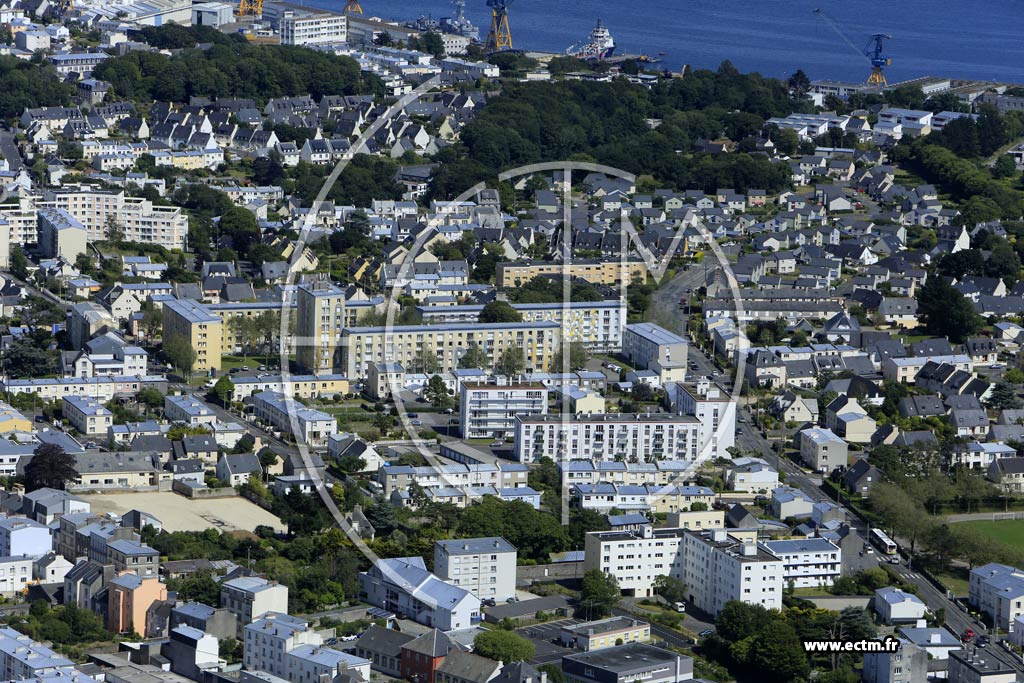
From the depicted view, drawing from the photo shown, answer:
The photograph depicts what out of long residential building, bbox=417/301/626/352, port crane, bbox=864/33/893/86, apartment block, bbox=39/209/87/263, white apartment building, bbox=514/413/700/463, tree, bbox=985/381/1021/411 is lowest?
white apartment building, bbox=514/413/700/463

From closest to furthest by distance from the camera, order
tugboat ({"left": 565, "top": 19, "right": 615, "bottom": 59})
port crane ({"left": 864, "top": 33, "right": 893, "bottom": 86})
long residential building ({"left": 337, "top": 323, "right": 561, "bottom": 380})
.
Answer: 1. long residential building ({"left": 337, "top": 323, "right": 561, "bottom": 380})
2. port crane ({"left": 864, "top": 33, "right": 893, "bottom": 86})
3. tugboat ({"left": 565, "top": 19, "right": 615, "bottom": 59})

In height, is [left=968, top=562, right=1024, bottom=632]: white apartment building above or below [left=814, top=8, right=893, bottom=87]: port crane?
below

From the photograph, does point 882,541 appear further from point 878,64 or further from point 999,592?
point 878,64

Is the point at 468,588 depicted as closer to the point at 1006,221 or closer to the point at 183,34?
the point at 1006,221

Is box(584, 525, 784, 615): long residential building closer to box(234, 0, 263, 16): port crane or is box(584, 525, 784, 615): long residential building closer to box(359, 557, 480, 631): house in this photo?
box(359, 557, 480, 631): house

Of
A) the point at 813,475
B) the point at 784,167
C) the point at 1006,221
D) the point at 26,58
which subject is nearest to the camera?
the point at 813,475

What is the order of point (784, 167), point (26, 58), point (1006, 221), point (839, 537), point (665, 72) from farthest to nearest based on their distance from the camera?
1. point (665, 72)
2. point (26, 58)
3. point (784, 167)
4. point (1006, 221)
5. point (839, 537)

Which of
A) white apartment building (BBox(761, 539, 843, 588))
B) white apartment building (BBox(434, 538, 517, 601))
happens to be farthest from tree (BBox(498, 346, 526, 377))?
white apartment building (BBox(434, 538, 517, 601))

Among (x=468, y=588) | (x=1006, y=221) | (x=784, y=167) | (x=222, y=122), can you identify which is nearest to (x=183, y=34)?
(x=222, y=122)
